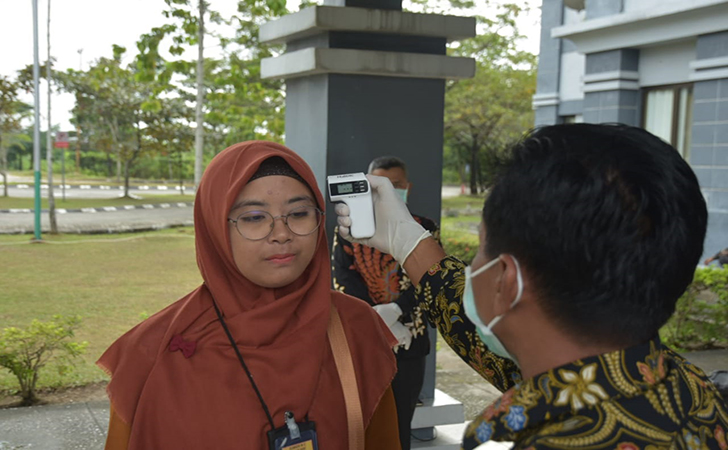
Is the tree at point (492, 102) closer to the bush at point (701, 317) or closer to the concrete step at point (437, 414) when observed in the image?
the bush at point (701, 317)

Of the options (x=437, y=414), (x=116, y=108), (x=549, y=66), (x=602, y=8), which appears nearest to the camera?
(x=437, y=414)

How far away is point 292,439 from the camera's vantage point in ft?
5.44

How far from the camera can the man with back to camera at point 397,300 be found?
310 cm

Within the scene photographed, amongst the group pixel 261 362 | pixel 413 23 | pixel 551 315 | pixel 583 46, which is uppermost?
pixel 583 46

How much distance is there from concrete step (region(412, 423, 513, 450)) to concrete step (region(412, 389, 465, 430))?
0.32ft

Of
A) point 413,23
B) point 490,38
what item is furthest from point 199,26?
point 490,38

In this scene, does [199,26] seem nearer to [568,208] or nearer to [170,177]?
[170,177]

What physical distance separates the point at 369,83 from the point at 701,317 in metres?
4.42

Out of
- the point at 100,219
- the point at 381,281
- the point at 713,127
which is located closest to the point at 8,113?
the point at 100,219

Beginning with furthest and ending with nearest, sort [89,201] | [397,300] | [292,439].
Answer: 1. [89,201]
2. [397,300]
3. [292,439]

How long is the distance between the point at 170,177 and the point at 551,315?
302 inches

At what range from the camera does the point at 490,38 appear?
1515 cm

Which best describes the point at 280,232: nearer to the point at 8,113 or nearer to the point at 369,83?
the point at 369,83

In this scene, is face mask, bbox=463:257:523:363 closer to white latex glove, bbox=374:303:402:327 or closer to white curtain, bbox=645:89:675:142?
white latex glove, bbox=374:303:402:327
